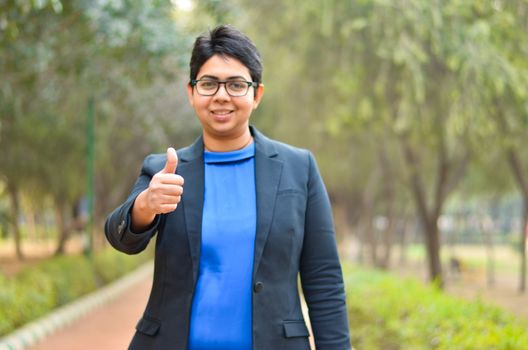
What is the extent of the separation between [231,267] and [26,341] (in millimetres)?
8389

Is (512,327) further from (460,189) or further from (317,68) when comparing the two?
(460,189)

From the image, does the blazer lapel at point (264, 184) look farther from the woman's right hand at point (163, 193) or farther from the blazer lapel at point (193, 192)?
the woman's right hand at point (163, 193)

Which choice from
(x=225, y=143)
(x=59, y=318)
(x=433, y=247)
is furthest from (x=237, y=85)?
(x=433, y=247)

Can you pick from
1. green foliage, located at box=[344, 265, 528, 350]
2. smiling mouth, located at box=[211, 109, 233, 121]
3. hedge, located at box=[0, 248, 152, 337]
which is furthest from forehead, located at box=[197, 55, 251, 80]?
hedge, located at box=[0, 248, 152, 337]

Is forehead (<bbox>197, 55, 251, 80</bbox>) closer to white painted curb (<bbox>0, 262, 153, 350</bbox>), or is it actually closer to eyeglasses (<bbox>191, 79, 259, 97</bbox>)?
eyeglasses (<bbox>191, 79, 259, 97</bbox>)

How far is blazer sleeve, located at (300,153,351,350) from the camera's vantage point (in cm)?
264

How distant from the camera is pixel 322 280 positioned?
266 centimetres

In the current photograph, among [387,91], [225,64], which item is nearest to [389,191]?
[387,91]

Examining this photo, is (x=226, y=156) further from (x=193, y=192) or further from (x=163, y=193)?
(x=163, y=193)

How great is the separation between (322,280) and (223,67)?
768 millimetres

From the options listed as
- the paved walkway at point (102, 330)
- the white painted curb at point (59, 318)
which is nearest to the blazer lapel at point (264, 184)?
the white painted curb at point (59, 318)

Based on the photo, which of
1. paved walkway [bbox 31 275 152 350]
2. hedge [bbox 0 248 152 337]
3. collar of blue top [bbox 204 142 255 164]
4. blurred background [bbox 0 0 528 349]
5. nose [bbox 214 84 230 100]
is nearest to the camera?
nose [bbox 214 84 230 100]

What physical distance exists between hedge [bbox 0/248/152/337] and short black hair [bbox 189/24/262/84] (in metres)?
8.15

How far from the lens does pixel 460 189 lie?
29.8 metres
